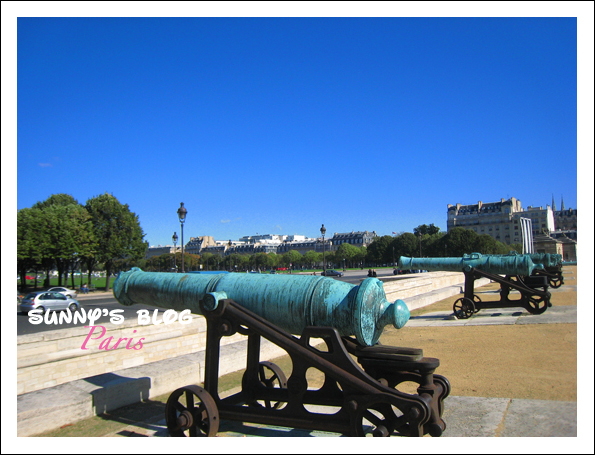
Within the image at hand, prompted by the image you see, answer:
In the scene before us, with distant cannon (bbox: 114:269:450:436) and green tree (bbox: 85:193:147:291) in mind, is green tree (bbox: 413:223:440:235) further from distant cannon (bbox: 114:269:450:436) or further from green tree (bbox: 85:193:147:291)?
distant cannon (bbox: 114:269:450:436)

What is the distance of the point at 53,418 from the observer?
4812 mm

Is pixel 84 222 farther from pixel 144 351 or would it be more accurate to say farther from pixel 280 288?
pixel 280 288

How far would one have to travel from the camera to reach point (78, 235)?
118 feet

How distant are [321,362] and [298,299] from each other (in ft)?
2.02

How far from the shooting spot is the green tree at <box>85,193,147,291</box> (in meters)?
38.2

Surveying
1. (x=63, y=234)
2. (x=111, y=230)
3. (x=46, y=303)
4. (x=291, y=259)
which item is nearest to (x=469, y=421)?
(x=46, y=303)

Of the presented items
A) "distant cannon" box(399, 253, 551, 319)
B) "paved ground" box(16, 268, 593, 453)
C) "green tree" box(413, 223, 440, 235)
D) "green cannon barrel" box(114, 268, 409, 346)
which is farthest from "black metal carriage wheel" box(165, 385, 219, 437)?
"green tree" box(413, 223, 440, 235)

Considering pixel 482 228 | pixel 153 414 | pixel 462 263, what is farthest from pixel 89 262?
pixel 482 228

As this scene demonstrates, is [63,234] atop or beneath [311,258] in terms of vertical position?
atop

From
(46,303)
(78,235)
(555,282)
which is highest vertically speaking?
(78,235)

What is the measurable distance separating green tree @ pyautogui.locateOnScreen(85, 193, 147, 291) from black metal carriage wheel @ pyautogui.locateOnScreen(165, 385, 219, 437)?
3601 centimetres

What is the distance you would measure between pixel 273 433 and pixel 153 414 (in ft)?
5.08

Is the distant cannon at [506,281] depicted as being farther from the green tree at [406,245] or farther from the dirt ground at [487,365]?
the green tree at [406,245]

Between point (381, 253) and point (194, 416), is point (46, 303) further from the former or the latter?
point (381, 253)
